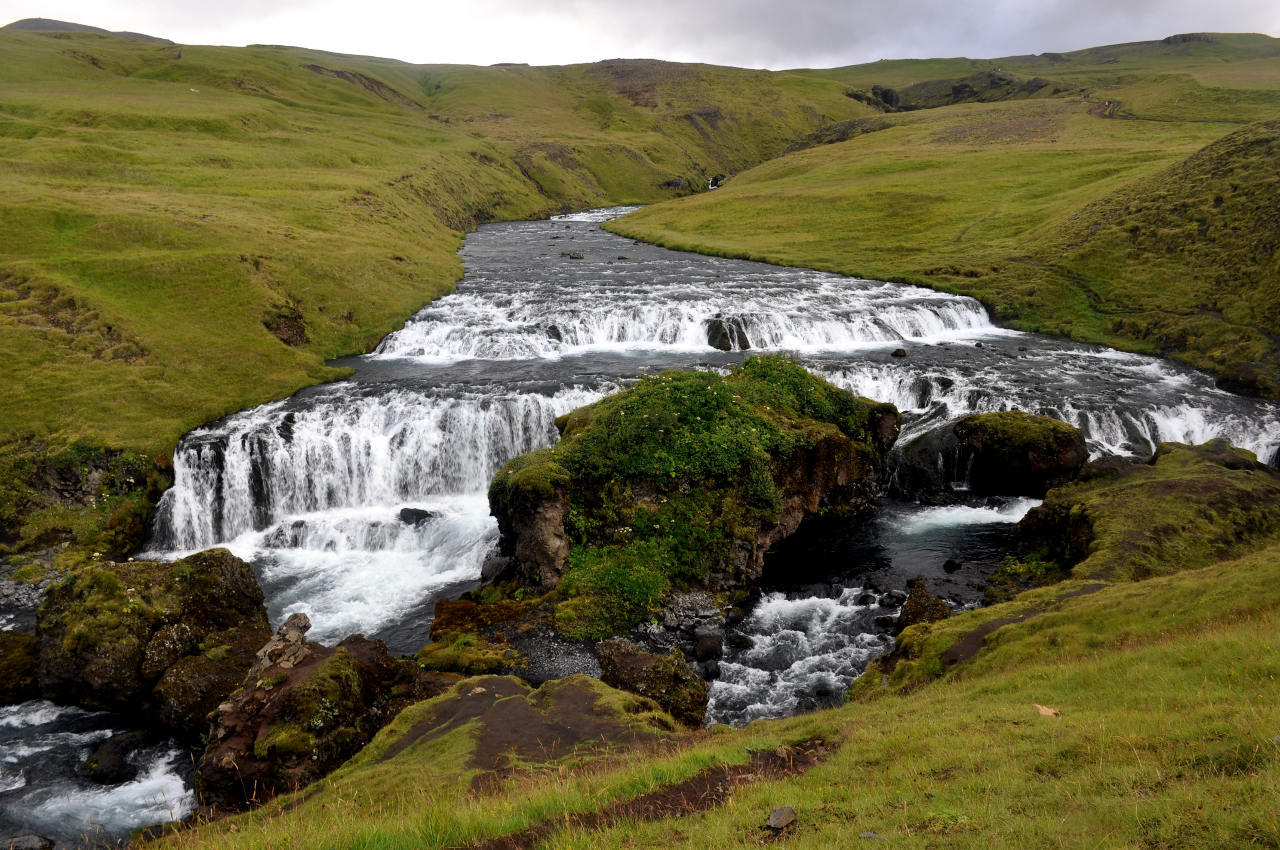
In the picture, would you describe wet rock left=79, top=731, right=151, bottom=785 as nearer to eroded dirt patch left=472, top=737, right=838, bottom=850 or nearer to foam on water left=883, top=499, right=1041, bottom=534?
eroded dirt patch left=472, top=737, right=838, bottom=850

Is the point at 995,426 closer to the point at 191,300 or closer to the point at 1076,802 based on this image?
the point at 1076,802

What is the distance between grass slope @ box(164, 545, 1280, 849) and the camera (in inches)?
275

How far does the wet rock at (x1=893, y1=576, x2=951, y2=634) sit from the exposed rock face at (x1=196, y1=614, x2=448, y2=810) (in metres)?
13.2

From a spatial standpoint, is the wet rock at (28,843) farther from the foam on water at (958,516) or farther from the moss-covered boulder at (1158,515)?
the foam on water at (958,516)

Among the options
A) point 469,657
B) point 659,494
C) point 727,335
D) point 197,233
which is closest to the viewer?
point 469,657

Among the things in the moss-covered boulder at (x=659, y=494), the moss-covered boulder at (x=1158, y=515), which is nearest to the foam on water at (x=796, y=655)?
the moss-covered boulder at (x=659, y=494)

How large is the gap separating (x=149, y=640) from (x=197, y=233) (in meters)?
40.9

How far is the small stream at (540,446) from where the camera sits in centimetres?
1941

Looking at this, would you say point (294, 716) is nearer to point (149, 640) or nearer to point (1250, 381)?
point (149, 640)

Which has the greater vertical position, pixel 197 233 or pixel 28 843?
pixel 197 233

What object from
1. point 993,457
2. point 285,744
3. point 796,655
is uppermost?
point 993,457

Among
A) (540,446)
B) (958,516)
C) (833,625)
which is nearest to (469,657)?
(833,625)

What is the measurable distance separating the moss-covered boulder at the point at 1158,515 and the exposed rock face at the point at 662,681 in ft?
39.1

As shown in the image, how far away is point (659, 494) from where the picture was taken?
80.6 ft
